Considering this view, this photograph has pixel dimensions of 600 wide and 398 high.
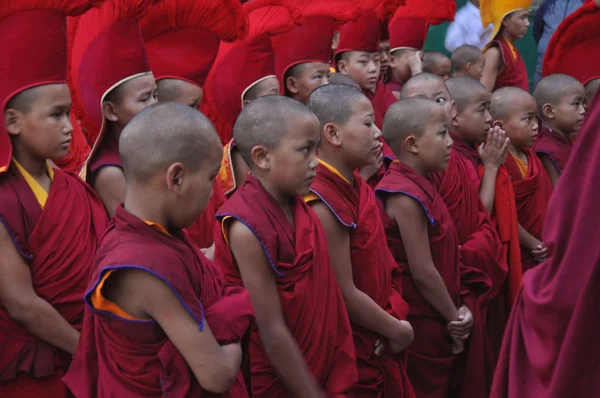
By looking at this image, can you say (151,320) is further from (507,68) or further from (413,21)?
(507,68)

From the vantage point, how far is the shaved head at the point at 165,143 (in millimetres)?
2459

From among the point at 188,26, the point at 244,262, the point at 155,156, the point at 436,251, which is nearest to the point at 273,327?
the point at 244,262

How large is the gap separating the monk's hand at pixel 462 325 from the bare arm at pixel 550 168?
60.7 inches

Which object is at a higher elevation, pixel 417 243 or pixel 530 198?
pixel 417 243

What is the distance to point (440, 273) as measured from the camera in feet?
13.5

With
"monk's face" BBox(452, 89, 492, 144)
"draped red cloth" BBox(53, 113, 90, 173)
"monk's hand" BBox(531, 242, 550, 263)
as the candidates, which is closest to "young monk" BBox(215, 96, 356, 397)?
"draped red cloth" BBox(53, 113, 90, 173)

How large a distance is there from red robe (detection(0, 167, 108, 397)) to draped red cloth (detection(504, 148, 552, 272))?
286 cm

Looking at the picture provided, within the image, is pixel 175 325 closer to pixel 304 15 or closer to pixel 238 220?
pixel 238 220

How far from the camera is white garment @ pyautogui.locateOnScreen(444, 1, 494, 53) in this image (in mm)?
8664

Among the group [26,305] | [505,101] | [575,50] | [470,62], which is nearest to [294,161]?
[26,305]

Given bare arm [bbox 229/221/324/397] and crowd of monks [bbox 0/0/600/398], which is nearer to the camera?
crowd of monks [bbox 0/0/600/398]

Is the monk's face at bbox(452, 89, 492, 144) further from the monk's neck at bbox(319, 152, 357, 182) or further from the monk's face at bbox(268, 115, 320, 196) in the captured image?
the monk's face at bbox(268, 115, 320, 196)

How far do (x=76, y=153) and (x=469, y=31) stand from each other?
548 centimetres

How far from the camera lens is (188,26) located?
415cm
